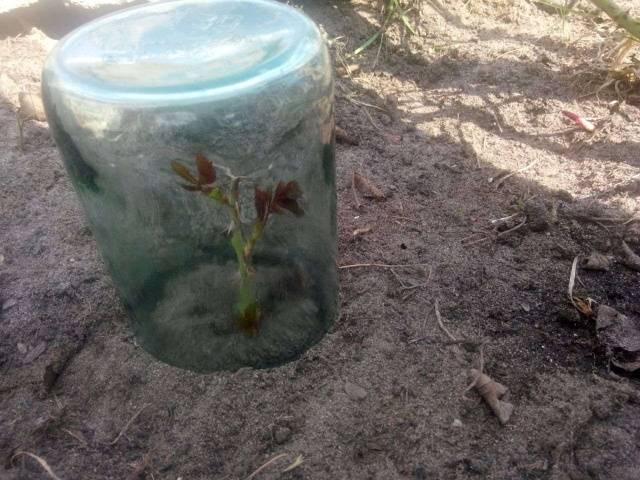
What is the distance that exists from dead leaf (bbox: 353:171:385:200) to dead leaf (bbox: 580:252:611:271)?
0.68 metres

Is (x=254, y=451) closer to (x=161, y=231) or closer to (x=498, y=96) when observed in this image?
(x=161, y=231)

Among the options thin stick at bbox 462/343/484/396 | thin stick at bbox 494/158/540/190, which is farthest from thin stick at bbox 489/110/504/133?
thin stick at bbox 462/343/484/396

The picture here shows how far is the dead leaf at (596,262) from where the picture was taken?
6.02ft

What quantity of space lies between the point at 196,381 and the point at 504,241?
3.39 feet

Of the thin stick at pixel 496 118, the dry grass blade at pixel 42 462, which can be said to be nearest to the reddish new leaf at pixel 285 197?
the dry grass blade at pixel 42 462

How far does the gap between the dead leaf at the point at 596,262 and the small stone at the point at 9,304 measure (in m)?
1.65

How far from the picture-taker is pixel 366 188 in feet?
7.18

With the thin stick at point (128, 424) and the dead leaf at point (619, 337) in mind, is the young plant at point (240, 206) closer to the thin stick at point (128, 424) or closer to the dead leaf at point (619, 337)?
the thin stick at point (128, 424)

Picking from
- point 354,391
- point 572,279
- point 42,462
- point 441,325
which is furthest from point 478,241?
point 42,462

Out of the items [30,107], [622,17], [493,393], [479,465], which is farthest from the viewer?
[30,107]

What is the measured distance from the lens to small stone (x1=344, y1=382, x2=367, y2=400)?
4.79ft

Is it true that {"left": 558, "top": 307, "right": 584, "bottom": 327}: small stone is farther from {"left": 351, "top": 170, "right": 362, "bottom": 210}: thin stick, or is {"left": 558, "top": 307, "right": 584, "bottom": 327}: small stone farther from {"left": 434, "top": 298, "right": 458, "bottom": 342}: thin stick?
{"left": 351, "top": 170, "right": 362, "bottom": 210}: thin stick

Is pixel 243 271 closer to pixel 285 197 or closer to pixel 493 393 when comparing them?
pixel 285 197

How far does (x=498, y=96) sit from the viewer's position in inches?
104
